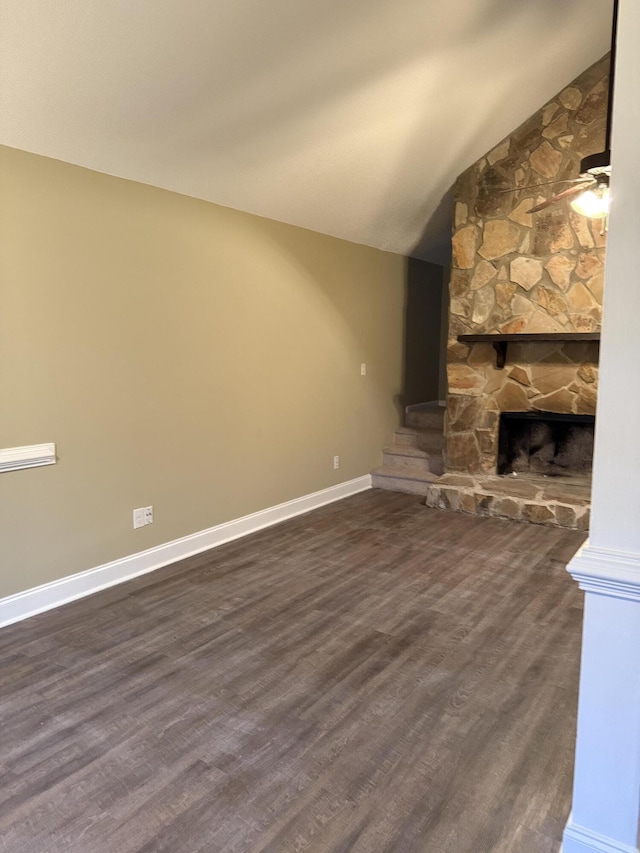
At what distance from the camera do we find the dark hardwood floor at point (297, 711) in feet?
5.50

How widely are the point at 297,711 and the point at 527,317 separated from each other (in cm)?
355

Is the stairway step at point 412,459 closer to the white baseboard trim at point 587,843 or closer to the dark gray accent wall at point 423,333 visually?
the dark gray accent wall at point 423,333

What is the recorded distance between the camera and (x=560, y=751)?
198 cm

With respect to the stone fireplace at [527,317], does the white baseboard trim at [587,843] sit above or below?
below

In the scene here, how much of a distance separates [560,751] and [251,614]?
1.48 metres

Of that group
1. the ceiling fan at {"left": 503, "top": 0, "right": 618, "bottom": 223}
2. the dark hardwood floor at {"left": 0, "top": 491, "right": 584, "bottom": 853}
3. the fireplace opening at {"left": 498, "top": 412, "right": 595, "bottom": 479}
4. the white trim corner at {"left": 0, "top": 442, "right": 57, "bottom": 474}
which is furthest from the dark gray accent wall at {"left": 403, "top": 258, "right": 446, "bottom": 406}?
the white trim corner at {"left": 0, "top": 442, "right": 57, "bottom": 474}

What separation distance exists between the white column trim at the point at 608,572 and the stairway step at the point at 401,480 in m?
3.80

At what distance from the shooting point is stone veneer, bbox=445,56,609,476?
14.7 ft

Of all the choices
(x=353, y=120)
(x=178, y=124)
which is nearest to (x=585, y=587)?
(x=178, y=124)

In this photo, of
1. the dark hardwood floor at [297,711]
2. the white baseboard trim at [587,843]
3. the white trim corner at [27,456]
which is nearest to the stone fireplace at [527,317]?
the dark hardwood floor at [297,711]

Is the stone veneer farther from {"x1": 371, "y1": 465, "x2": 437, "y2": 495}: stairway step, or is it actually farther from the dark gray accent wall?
the dark gray accent wall

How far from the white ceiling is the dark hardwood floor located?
2.26m

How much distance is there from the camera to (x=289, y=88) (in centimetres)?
307

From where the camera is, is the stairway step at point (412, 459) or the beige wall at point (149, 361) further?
the stairway step at point (412, 459)
